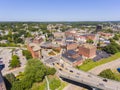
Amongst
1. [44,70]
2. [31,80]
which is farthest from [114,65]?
[31,80]

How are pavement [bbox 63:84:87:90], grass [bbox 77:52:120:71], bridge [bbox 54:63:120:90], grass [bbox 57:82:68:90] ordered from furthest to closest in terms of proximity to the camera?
grass [bbox 77:52:120:71] → pavement [bbox 63:84:87:90] → grass [bbox 57:82:68:90] → bridge [bbox 54:63:120:90]

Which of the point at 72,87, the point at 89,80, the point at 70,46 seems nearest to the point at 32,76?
the point at 72,87

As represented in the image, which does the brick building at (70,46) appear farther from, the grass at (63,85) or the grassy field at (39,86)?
the grassy field at (39,86)

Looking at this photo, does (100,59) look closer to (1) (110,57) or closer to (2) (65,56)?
(1) (110,57)

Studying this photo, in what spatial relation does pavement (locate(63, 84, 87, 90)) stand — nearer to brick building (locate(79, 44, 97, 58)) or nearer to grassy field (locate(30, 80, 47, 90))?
grassy field (locate(30, 80, 47, 90))

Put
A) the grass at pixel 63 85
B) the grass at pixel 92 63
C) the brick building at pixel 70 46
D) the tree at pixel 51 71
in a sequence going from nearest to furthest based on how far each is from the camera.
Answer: the grass at pixel 63 85 < the tree at pixel 51 71 < the grass at pixel 92 63 < the brick building at pixel 70 46

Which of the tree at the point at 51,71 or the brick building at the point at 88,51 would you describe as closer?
the tree at the point at 51,71

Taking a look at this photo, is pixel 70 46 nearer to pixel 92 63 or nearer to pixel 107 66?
pixel 92 63

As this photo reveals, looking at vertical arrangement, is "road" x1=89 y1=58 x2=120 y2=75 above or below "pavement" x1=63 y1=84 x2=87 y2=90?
above

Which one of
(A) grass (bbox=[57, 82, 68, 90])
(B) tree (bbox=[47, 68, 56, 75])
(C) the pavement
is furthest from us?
(B) tree (bbox=[47, 68, 56, 75])

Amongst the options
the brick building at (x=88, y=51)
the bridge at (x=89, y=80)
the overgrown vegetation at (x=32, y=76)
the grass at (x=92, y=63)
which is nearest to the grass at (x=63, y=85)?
the bridge at (x=89, y=80)

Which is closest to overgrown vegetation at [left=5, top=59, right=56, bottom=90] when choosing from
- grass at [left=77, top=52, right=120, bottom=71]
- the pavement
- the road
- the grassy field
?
the grassy field
